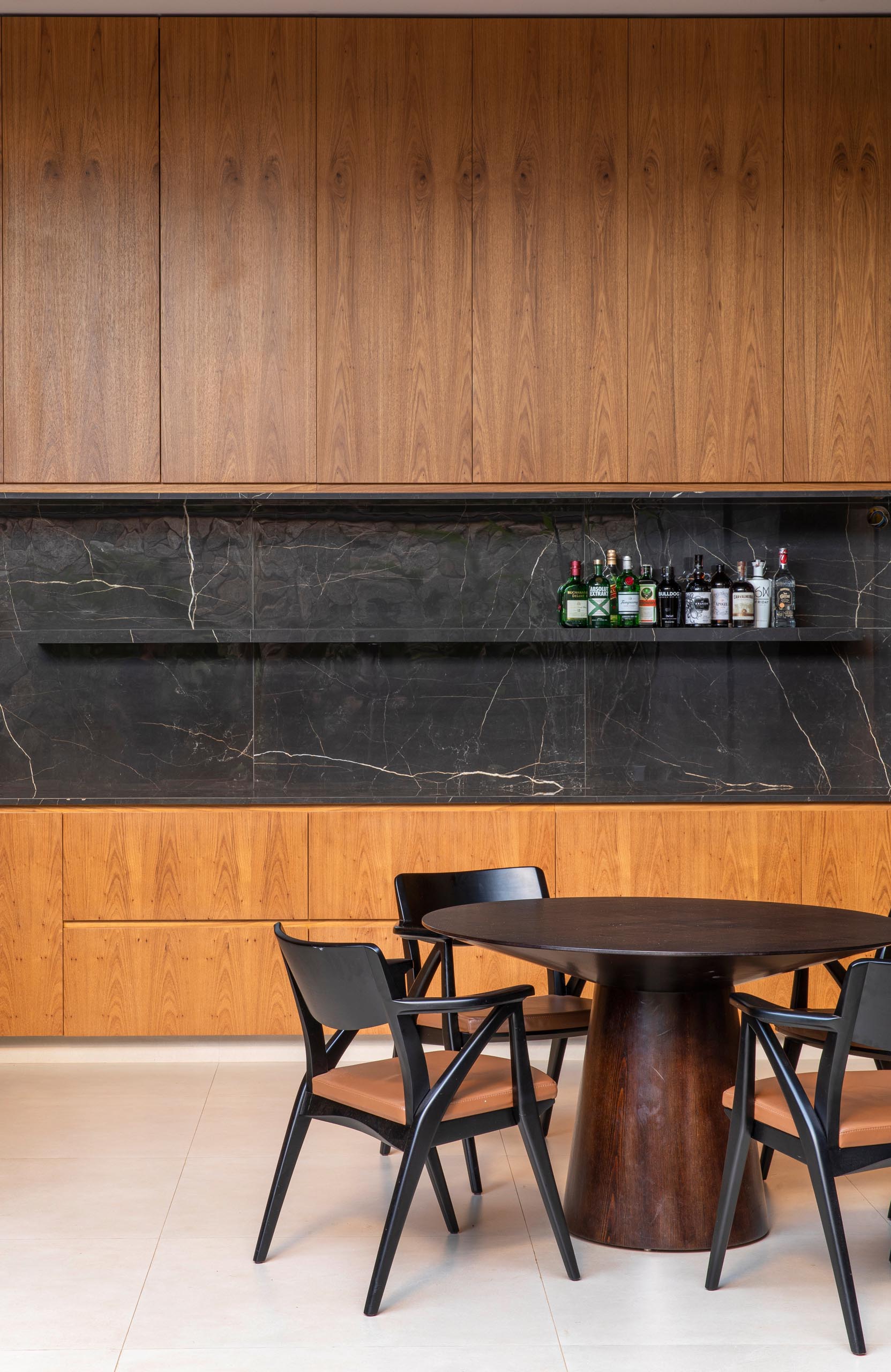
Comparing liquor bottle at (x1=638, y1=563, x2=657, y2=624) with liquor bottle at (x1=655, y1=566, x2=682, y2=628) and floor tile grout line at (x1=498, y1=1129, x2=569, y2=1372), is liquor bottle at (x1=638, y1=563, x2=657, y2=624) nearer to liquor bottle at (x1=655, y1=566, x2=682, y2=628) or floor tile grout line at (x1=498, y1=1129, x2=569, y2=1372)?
liquor bottle at (x1=655, y1=566, x2=682, y2=628)

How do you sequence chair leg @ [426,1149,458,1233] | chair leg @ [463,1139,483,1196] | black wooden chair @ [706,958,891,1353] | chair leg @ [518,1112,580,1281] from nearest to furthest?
black wooden chair @ [706,958,891,1353] < chair leg @ [518,1112,580,1281] < chair leg @ [426,1149,458,1233] < chair leg @ [463,1139,483,1196]

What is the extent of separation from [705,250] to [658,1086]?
287 cm

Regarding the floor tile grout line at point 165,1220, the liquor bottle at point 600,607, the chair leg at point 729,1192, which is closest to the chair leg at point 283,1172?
the floor tile grout line at point 165,1220

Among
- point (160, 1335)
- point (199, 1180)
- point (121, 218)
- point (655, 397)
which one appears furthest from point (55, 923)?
point (655, 397)

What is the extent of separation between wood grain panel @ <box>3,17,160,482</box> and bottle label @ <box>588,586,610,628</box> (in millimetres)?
1700

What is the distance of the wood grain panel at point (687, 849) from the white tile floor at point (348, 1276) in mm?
1010

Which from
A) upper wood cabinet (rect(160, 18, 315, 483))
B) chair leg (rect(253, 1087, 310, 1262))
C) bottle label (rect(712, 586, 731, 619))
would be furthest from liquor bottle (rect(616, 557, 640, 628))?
chair leg (rect(253, 1087, 310, 1262))

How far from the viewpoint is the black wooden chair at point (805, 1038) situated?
109 inches

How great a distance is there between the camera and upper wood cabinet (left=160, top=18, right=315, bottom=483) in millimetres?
4172

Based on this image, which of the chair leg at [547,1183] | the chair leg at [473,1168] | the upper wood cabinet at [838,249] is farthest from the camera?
the upper wood cabinet at [838,249]

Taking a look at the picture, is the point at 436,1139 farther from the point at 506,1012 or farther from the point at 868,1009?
the point at 868,1009

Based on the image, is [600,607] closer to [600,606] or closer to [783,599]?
[600,606]

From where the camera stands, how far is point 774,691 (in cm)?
474

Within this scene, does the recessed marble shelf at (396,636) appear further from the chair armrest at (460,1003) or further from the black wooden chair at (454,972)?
the chair armrest at (460,1003)
